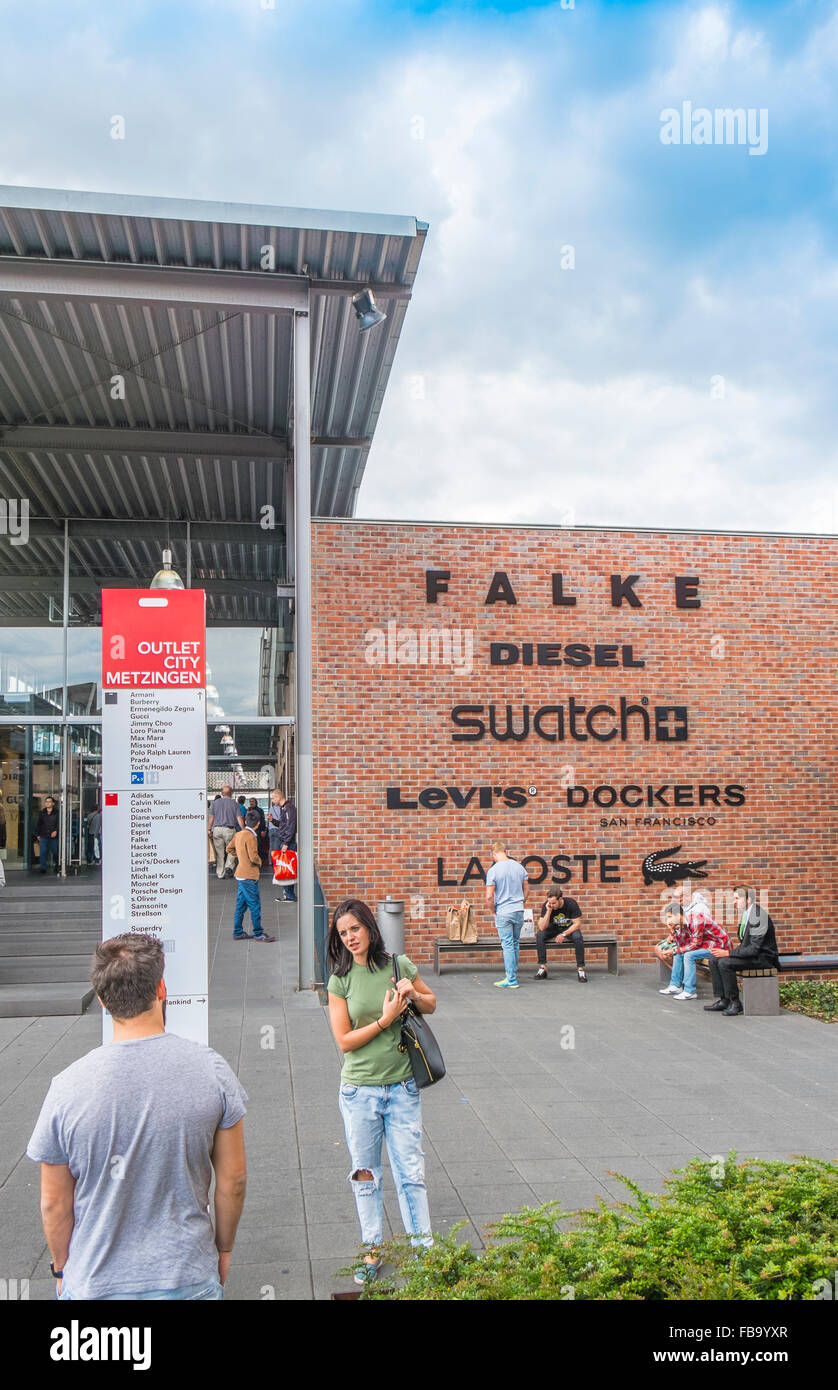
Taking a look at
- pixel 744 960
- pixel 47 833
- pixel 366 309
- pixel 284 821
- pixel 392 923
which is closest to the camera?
pixel 744 960

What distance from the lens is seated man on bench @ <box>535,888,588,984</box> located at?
12.7 metres

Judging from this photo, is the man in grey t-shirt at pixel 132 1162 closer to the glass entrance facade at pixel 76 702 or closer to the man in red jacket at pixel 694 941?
the man in red jacket at pixel 694 941

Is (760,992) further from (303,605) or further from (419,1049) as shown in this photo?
(419,1049)

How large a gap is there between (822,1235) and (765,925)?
7289 millimetres

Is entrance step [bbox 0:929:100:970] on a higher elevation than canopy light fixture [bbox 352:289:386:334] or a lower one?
lower

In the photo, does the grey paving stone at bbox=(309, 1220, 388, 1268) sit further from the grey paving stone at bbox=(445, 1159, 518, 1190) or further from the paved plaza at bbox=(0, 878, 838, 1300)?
the grey paving stone at bbox=(445, 1159, 518, 1190)

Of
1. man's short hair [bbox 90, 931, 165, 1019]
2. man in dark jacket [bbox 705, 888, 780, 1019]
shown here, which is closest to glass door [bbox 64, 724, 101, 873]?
man in dark jacket [bbox 705, 888, 780, 1019]

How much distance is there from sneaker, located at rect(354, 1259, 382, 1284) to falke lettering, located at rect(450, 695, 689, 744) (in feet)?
30.6

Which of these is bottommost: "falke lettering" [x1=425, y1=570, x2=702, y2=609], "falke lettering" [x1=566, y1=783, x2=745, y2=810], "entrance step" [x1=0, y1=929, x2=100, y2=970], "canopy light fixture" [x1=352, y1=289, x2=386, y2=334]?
"entrance step" [x1=0, y1=929, x2=100, y2=970]

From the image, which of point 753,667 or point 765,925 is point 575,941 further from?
point 753,667

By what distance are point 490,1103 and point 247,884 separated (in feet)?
22.8

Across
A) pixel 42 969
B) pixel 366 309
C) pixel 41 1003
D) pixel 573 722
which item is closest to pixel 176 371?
pixel 366 309

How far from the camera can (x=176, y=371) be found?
1488cm
